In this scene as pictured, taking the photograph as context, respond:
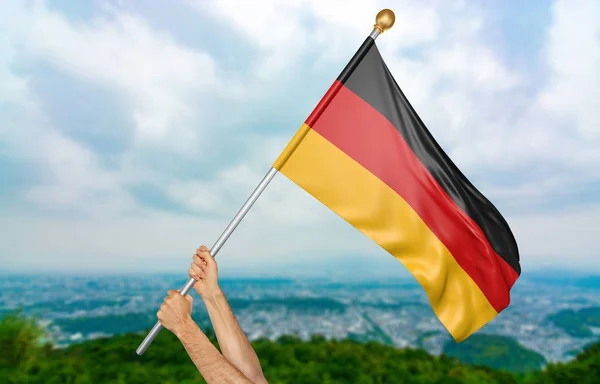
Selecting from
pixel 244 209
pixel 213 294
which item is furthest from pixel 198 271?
pixel 244 209

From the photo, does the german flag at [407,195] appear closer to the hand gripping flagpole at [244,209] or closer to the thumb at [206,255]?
the hand gripping flagpole at [244,209]

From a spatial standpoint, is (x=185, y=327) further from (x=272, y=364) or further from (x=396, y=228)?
(x=272, y=364)

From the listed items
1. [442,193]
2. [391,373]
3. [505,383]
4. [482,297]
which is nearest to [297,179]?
[442,193]

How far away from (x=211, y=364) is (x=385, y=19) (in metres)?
2.23

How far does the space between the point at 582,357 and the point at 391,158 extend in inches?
153

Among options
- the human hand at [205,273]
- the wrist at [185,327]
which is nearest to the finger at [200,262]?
the human hand at [205,273]

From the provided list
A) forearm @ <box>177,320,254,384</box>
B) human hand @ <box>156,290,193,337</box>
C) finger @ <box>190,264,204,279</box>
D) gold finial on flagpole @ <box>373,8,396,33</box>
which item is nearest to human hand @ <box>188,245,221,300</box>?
finger @ <box>190,264,204,279</box>

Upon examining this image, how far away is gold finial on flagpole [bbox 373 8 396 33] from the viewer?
325 cm

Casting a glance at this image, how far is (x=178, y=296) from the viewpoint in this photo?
255cm

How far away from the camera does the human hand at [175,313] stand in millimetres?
2465

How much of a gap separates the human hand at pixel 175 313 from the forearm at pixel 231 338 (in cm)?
15

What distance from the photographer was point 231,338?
2.62 metres

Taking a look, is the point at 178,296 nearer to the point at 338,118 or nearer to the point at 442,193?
the point at 338,118

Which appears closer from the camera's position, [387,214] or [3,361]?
[387,214]
